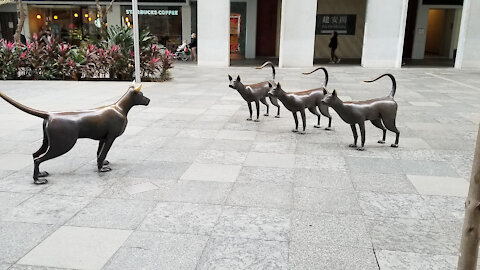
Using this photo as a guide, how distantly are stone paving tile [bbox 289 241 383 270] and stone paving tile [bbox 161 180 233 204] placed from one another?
1277 mm

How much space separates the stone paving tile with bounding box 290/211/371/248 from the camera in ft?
12.4

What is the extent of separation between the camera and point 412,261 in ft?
11.4

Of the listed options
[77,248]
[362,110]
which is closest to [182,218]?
[77,248]

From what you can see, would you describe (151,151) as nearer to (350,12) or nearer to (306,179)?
(306,179)

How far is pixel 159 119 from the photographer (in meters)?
8.82

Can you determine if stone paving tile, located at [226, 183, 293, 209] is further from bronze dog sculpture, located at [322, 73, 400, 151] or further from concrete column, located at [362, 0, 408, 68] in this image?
concrete column, located at [362, 0, 408, 68]

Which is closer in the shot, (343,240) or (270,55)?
(343,240)

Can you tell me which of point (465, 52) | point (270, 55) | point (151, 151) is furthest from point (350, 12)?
point (151, 151)

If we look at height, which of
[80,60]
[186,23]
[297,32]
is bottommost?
[80,60]

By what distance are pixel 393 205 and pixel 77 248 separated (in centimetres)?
317

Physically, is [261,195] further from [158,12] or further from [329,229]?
[158,12]

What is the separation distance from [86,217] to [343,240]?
2.45 meters

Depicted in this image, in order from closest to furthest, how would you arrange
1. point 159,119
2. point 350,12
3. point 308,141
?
point 308,141 < point 159,119 < point 350,12

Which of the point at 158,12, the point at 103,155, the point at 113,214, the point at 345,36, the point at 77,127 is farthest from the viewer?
the point at 345,36
